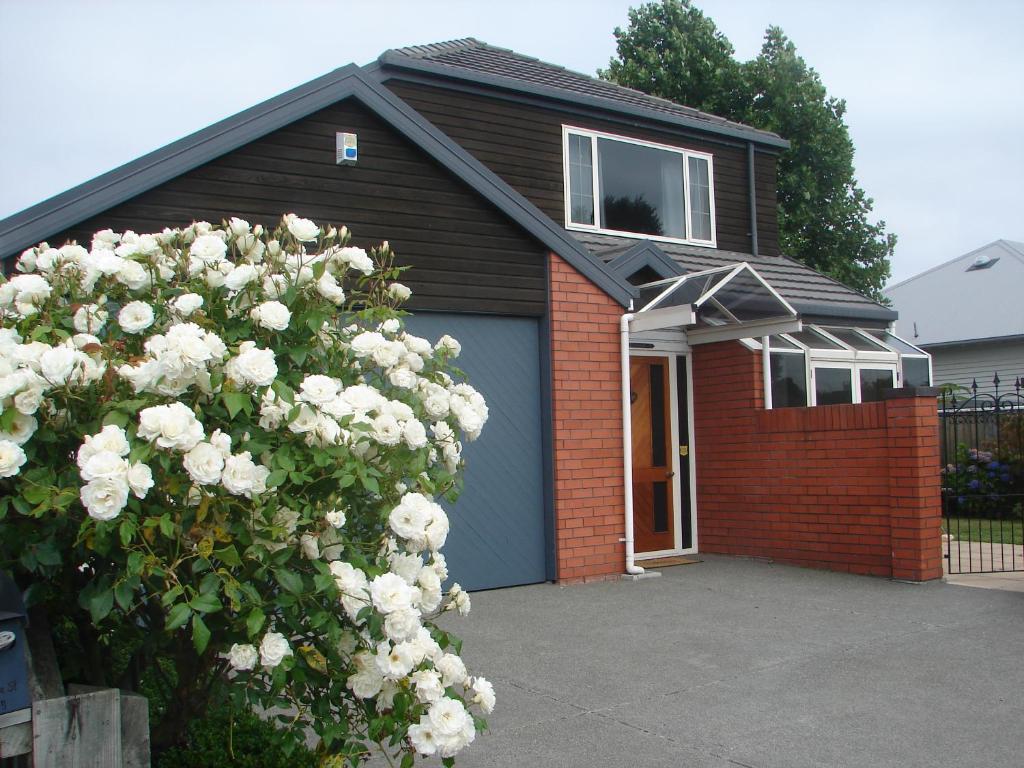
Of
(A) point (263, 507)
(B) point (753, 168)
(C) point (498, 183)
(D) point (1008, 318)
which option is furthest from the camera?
(D) point (1008, 318)

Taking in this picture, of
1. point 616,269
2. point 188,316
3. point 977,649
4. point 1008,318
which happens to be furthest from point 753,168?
point 1008,318

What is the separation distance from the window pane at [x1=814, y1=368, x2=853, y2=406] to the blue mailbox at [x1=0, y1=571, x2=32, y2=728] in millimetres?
10949

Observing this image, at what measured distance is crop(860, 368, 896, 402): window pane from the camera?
1324 cm

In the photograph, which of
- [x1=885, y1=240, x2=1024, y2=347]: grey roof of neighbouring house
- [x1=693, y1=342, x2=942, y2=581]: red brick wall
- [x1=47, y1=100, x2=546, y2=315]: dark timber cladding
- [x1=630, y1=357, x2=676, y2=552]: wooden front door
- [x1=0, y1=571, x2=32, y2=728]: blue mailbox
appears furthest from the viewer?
[x1=885, y1=240, x2=1024, y2=347]: grey roof of neighbouring house

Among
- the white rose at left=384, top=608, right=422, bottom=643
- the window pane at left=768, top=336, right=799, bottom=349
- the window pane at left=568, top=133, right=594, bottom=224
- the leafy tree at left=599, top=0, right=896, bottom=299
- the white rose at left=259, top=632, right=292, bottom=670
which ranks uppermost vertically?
the leafy tree at left=599, top=0, right=896, bottom=299

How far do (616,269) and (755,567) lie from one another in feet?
11.7

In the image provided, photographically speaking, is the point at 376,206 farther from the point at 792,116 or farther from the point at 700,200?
the point at 792,116

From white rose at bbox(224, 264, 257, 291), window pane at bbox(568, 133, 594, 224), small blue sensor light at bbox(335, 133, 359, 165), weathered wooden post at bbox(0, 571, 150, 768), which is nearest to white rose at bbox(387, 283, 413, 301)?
white rose at bbox(224, 264, 257, 291)

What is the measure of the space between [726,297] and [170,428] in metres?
A: 8.39

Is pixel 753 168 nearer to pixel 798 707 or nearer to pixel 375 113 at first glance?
pixel 375 113

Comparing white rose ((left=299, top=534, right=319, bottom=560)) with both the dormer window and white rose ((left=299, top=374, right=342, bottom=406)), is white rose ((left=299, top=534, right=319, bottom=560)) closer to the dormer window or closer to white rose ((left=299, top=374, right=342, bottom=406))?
white rose ((left=299, top=374, right=342, bottom=406))

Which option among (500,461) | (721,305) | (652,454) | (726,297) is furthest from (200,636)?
(652,454)

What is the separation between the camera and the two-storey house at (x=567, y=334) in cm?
845

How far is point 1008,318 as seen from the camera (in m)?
28.2
